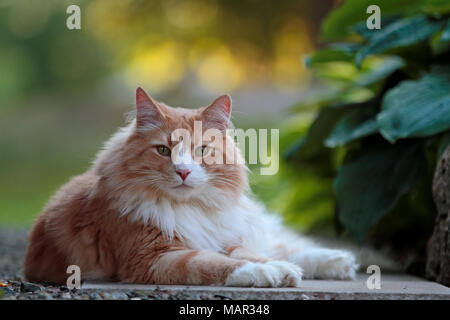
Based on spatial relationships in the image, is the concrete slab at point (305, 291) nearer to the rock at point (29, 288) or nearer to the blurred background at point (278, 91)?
the rock at point (29, 288)

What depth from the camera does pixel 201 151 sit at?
86.7 inches

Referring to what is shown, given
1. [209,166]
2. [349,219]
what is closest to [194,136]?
[209,166]

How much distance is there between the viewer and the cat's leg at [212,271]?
197 cm

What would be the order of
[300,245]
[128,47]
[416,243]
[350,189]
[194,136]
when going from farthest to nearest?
[128,47] → [416,243] → [350,189] → [300,245] → [194,136]

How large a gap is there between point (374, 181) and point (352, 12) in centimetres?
99

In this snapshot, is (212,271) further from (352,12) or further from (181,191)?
(352,12)

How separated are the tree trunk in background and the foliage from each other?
0.75 feet

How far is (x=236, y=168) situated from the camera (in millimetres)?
2322

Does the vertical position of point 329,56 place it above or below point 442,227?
above

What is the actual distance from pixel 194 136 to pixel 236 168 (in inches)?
9.0

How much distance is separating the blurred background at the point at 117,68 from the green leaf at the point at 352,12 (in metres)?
3.28

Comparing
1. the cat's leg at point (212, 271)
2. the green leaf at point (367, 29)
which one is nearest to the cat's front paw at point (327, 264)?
the cat's leg at point (212, 271)

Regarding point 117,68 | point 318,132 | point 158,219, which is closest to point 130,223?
point 158,219
